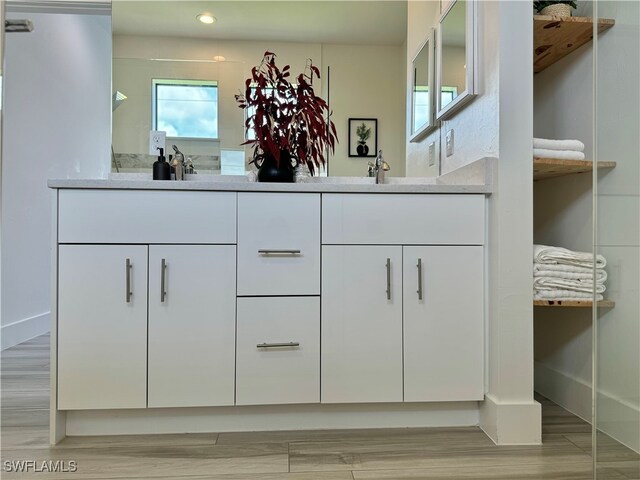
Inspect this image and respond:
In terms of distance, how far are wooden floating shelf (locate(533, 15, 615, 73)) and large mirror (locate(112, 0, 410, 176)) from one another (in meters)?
0.59

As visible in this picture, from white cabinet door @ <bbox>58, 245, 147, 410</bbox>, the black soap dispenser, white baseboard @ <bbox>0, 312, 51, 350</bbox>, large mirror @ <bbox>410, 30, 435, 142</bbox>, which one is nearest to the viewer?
white cabinet door @ <bbox>58, 245, 147, 410</bbox>

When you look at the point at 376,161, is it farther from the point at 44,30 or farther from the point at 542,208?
the point at 44,30

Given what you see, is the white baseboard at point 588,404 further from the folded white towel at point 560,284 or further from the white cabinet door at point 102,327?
the white cabinet door at point 102,327

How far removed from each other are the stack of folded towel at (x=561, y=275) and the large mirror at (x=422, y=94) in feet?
2.62

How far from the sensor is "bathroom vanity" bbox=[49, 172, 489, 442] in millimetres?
1344

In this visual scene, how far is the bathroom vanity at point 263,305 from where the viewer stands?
1344mm

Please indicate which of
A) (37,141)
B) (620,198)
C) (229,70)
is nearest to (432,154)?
(620,198)

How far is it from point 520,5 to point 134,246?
158 centimetres

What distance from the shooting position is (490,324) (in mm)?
1429

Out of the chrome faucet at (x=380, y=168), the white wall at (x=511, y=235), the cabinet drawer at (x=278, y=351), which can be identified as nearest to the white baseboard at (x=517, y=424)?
the white wall at (x=511, y=235)

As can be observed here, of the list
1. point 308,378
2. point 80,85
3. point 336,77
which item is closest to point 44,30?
point 80,85

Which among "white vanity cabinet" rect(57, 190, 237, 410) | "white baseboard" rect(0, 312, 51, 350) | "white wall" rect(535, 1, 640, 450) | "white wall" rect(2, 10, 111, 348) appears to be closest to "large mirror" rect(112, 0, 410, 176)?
"white wall" rect(2, 10, 111, 348)

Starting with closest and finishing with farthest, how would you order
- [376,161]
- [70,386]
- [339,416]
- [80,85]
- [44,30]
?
[70,386]
[339,416]
[376,161]
[80,85]
[44,30]

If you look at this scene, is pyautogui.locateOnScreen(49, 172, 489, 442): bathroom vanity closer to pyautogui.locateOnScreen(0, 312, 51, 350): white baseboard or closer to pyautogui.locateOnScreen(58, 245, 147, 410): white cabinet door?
pyautogui.locateOnScreen(58, 245, 147, 410): white cabinet door
